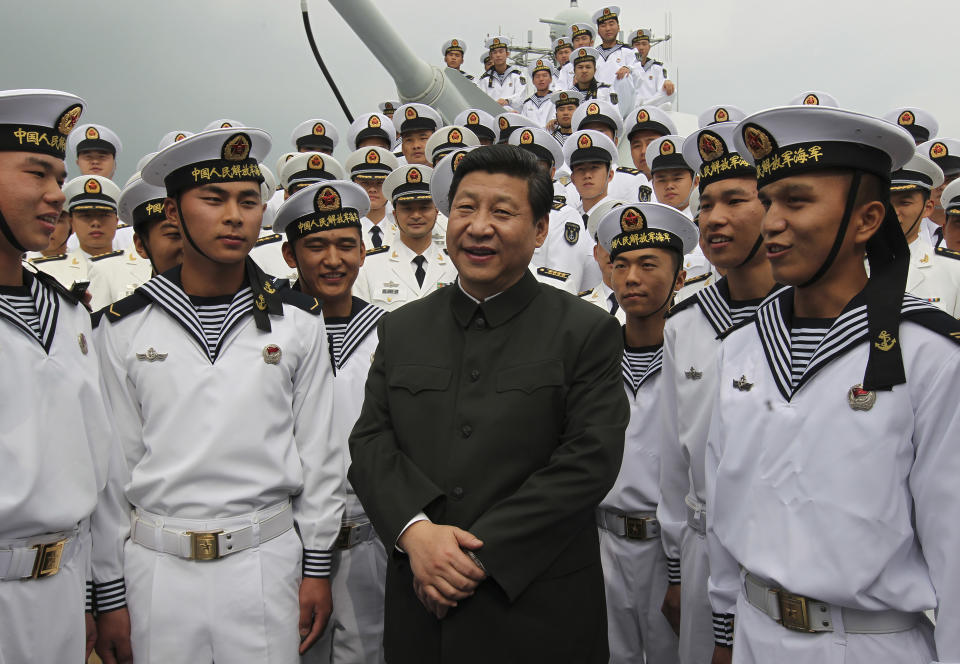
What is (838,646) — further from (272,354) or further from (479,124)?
(479,124)

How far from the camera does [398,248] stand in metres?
5.58

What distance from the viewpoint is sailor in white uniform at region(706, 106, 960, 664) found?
171 centimetres

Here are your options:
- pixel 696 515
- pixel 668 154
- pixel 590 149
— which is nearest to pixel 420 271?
pixel 668 154

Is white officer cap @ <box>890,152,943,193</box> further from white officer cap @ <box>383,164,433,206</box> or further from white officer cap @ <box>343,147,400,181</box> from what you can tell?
white officer cap @ <box>343,147,400,181</box>

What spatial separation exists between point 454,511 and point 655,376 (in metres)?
1.53

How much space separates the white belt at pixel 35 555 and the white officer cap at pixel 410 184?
12.0 feet

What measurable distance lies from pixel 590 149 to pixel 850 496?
19.8 ft

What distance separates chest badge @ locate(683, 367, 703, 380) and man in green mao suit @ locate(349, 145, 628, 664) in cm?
88

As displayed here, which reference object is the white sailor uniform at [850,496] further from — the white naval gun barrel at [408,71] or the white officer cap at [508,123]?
the white naval gun barrel at [408,71]

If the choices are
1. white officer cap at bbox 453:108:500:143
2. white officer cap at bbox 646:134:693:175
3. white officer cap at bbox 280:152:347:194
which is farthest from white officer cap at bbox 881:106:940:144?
white officer cap at bbox 280:152:347:194

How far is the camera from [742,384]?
2.08 m

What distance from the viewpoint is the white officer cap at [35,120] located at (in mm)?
2180

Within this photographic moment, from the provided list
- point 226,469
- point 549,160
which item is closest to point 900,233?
point 226,469

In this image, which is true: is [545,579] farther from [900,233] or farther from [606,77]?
[606,77]
